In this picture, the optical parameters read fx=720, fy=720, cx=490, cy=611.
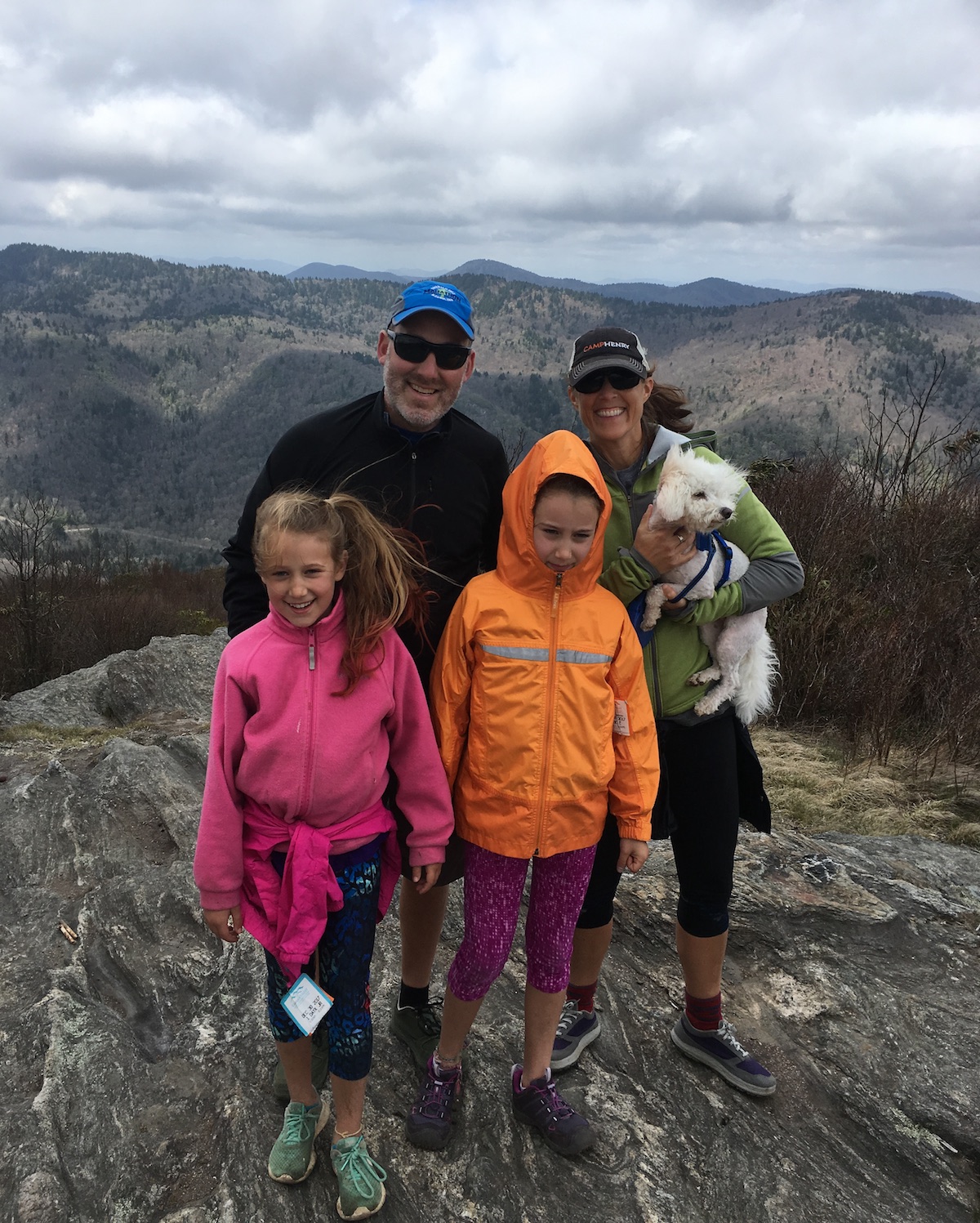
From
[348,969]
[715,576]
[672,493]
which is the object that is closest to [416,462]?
[672,493]

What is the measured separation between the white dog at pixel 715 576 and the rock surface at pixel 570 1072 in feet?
4.53

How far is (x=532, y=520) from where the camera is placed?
212cm

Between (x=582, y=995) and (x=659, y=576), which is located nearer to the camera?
(x=659, y=576)

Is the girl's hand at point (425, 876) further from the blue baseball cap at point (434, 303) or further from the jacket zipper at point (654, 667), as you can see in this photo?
the blue baseball cap at point (434, 303)

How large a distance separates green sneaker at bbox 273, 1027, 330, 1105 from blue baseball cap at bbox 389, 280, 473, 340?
2.29 meters

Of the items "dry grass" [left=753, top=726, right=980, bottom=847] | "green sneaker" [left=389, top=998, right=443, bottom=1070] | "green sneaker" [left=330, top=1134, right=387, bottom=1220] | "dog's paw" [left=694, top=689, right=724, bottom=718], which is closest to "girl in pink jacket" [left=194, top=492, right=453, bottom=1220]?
"green sneaker" [left=330, top=1134, right=387, bottom=1220]

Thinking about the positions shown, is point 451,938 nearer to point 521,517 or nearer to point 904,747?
point 521,517

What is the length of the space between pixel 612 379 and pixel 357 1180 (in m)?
2.48

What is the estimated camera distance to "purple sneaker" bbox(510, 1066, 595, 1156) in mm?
2287

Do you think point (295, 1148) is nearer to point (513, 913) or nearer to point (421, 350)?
point (513, 913)

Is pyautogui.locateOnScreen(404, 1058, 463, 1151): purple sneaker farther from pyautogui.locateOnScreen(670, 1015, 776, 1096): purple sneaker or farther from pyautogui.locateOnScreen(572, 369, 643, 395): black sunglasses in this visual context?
pyautogui.locateOnScreen(572, 369, 643, 395): black sunglasses

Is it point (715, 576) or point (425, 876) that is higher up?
point (715, 576)

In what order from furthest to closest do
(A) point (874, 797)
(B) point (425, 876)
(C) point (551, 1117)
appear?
(A) point (874, 797) < (C) point (551, 1117) < (B) point (425, 876)

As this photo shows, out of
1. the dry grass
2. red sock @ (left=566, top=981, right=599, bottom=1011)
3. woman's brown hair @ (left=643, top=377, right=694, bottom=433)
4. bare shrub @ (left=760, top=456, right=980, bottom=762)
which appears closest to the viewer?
woman's brown hair @ (left=643, top=377, right=694, bottom=433)
